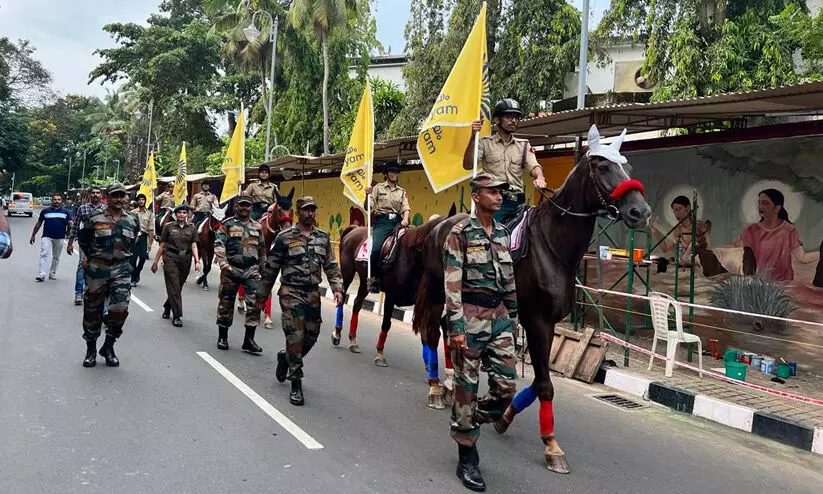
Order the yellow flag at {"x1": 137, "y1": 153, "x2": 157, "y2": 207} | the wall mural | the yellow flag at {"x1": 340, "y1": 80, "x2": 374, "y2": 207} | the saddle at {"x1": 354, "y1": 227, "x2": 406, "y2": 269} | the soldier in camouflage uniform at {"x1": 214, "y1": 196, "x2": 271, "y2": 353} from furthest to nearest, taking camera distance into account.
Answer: the yellow flag at {"x1": 137, "y1": 153, "x2": 157, "y2": 207}
the yellow flag at {"x1": 340, "y1": 80, "x2": 374, "y2": 207}
the wall mural
the soldier in camouflage uniform at {"x1": 214, "y1": 196, "x2": 271, "y2": 353}
the saddle at {"x1": 354, "y1": 227, "x2": 406, "y2": 269}

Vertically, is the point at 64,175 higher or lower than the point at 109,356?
higher

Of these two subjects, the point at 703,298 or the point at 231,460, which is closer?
the point at 231,460

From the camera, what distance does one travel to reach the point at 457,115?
6.52m

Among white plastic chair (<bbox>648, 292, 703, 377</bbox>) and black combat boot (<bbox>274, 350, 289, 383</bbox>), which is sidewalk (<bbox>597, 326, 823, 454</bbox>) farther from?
black combat boot (<bbox>274, 350, 289, 383</bbox>)

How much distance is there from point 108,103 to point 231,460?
3356 inches

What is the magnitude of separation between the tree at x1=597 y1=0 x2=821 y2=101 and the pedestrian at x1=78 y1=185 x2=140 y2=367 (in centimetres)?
1146

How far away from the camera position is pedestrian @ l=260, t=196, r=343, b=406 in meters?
5.68

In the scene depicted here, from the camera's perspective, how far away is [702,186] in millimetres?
9383

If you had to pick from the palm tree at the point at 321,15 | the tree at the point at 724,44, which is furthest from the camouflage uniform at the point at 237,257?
the palm tree at the point at 321,15

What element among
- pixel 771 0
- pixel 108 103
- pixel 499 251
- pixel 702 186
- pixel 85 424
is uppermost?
pixel 108 103

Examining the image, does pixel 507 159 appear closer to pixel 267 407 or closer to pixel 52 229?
pixel 267 407

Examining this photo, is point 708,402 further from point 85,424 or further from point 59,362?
point 59,362

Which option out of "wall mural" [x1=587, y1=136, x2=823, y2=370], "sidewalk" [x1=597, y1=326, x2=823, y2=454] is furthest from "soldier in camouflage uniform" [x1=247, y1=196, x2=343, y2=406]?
"wall mural" [x1=587, y1=136, x2=823, y2=370]

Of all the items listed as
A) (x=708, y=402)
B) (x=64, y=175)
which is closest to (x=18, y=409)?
(x=708, y=402)
